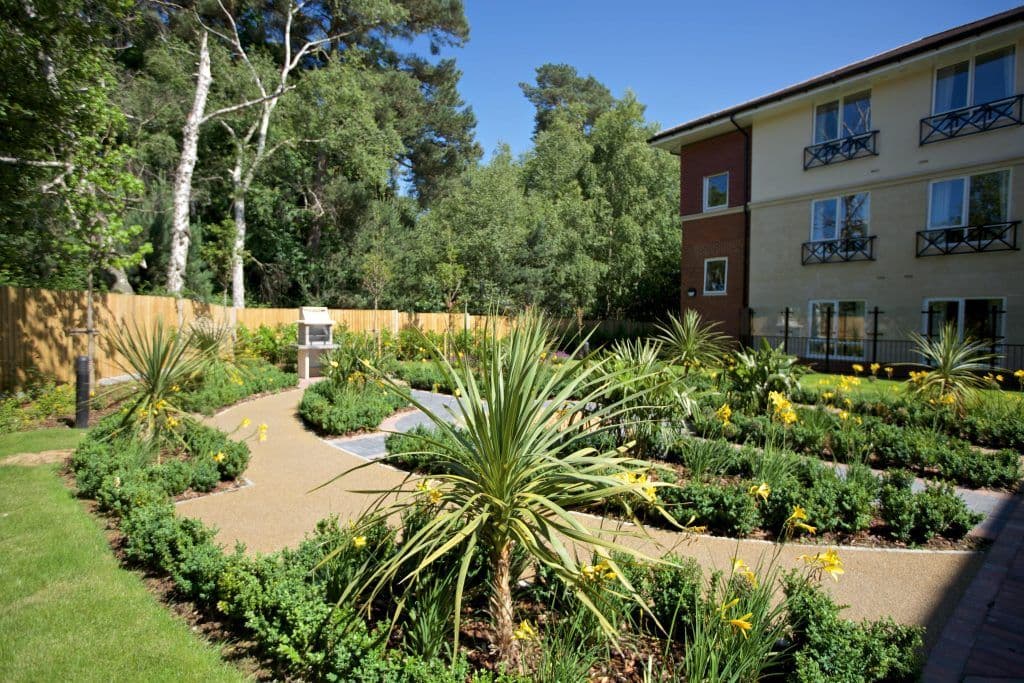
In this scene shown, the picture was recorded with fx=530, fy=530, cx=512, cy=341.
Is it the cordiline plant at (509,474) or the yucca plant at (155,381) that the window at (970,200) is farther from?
the yucca plant at (155,381)

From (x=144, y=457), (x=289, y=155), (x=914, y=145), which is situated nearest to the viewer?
(x=144, y=457)

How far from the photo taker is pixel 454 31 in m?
28.0

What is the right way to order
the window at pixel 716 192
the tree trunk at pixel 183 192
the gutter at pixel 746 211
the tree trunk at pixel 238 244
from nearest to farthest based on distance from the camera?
the tree trunk at pixel 183 192
the gutter at pixel 746 211
the tree trunk at pixel 238 244
the window at pixel 716 192

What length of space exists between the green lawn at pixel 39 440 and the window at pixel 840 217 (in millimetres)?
20155

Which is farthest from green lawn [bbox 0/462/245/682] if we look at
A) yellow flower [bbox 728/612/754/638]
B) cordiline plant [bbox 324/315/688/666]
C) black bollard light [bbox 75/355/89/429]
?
black bollard light [bbox 75/355/89/429]

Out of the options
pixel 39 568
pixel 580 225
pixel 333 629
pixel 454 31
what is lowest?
pixel 39 568

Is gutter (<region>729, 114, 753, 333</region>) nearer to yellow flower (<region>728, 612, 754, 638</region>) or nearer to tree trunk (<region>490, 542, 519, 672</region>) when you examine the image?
yellow flower (<region>728, 612, 754, 638</region>)

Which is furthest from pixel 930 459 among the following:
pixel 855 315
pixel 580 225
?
pixel 580 225

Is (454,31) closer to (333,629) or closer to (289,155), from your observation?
(289,155)

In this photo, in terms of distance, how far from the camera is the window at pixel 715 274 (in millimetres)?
20578

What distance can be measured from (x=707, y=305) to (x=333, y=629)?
20455 millimetres

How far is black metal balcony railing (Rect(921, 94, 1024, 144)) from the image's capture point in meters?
14.1

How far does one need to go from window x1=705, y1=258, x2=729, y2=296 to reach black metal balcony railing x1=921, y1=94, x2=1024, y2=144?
702 cm

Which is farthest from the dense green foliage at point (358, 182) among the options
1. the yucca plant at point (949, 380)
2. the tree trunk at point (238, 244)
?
the yucca plant at point (949, 380)
